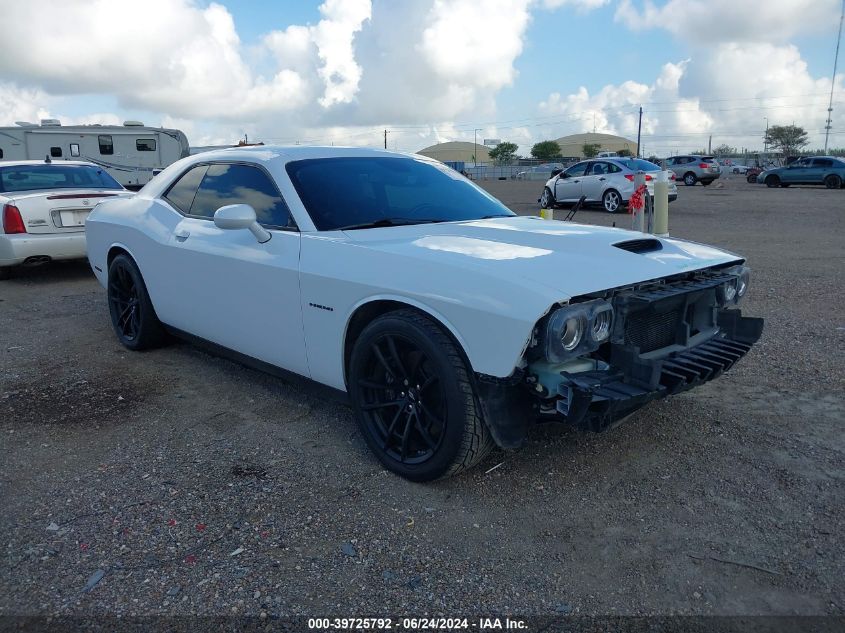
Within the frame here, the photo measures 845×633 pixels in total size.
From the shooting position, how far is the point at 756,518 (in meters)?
2.88

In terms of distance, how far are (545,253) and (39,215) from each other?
6843 millimetres

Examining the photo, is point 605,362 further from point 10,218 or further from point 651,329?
point 10,218

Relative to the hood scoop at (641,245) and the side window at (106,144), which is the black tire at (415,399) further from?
the side window at (106,144)

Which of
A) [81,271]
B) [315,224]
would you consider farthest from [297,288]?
[81,271]

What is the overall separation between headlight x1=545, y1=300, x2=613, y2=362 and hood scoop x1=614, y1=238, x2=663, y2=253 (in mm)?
592

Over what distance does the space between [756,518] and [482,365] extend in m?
1.33

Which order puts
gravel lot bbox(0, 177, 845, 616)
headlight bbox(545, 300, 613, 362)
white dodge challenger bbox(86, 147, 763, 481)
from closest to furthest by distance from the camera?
gravel lot bbox(0, 177, 845, 616)
headlight bbox(545, 300, 613, 362)
white dodge challenger bbox(86, 147, 763, 481)

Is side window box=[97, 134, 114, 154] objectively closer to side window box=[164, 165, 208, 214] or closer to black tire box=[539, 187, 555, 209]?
black tire box=[539, 187, 555, 209]

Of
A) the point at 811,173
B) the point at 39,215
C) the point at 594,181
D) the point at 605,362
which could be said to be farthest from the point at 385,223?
the point at 811,173

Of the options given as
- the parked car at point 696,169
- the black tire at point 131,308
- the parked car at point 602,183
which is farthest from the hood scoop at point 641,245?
the parked car at point 696,169

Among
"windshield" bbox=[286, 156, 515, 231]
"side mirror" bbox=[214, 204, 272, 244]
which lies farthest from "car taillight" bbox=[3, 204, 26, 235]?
"side mirror" bbox=[214, 204, 272, 244]

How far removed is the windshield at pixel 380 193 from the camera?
12.4 ft

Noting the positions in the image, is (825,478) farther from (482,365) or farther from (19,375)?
(19,375)

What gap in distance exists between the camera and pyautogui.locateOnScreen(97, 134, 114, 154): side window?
2198 cm
